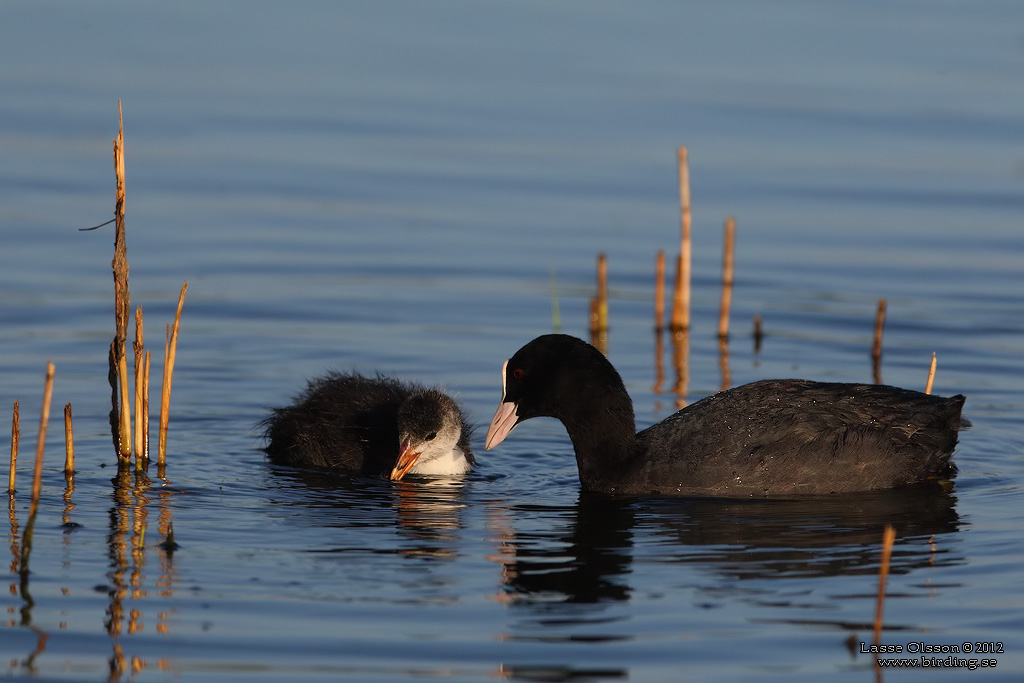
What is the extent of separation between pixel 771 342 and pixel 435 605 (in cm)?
673

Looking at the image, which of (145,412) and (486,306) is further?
(486,306)

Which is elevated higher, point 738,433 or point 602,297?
point 602,297

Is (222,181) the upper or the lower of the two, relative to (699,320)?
upper

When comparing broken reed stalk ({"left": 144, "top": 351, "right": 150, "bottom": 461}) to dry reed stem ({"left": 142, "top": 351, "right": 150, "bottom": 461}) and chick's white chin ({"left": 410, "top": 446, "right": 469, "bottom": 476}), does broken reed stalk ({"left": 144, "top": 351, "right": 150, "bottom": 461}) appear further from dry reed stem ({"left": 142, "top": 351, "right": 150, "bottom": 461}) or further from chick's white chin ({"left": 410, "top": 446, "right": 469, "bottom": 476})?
chick's white chin ({"left": 410, "top": 446, "right": 469, "bottom": 476})

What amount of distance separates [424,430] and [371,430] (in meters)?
0.72

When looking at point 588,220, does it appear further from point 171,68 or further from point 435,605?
point 435,605

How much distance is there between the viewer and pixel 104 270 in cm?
1455

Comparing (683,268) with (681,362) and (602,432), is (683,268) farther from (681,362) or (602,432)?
(602,432)

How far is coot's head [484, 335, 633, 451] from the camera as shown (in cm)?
962

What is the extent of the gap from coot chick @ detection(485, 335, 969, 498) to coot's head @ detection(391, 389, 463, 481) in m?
0.28

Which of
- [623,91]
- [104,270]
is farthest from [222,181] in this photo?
[623,91]

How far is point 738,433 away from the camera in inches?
369

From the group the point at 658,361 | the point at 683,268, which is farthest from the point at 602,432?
the point at 683,268

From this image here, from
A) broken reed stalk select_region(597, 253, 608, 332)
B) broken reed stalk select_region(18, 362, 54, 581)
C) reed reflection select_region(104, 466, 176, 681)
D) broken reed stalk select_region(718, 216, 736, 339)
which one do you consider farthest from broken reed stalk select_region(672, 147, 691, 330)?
broken reed stalk select_region(18, 362, 54, 581)
